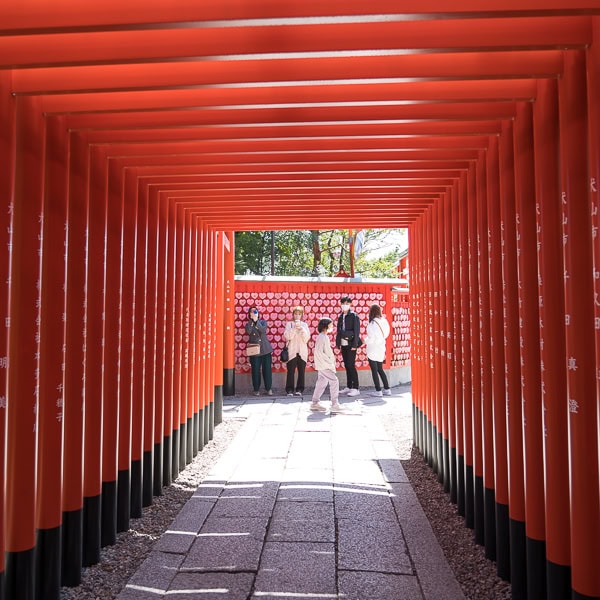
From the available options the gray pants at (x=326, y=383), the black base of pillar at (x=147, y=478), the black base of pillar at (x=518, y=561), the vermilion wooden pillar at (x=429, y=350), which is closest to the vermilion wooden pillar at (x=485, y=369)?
the black base of pillar at (x=518, y=561)

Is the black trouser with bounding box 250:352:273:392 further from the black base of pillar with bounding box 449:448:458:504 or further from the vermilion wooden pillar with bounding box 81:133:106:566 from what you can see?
the vermilion wooden pillar with bounding box 81:133:106:566

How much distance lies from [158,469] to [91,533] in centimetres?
162

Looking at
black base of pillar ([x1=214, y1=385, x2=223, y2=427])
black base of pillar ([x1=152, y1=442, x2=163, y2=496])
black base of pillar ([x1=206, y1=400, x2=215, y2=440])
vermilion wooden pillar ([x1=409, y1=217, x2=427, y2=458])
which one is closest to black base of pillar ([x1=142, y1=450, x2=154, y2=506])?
black base of pillar ([x1=152, y1=442, x2=163, y2=496])

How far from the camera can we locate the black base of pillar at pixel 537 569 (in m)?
3.17

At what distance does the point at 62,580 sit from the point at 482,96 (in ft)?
13.1

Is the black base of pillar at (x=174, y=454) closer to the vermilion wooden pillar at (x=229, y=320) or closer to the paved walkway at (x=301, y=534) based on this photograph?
the paved walkway at (x=301, y=534)

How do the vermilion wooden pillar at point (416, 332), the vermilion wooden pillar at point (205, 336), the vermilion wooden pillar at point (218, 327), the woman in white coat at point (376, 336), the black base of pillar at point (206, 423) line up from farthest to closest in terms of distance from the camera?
the woman in white coat at point (376, 336), the vermilion wooden pillar at point (218, 327), the black base of pillar at point (206, 423), the vermilion wooden pillar at point (205, 336), the vermilion wooden pillar at point (416, 332)

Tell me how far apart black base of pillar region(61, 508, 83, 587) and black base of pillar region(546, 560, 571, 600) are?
2.87 metres

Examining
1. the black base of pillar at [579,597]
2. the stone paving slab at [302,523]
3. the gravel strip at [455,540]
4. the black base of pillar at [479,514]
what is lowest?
the gravel strip at [455,540]

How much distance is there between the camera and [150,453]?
533 centimetres

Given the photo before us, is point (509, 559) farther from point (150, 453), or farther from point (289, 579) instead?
point (150, 453)

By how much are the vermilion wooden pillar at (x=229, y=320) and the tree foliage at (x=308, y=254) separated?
56.3 ft

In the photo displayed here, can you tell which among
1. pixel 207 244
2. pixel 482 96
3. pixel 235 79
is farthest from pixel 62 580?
pixel 207 244

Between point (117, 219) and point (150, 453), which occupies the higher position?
point (117, 219)
